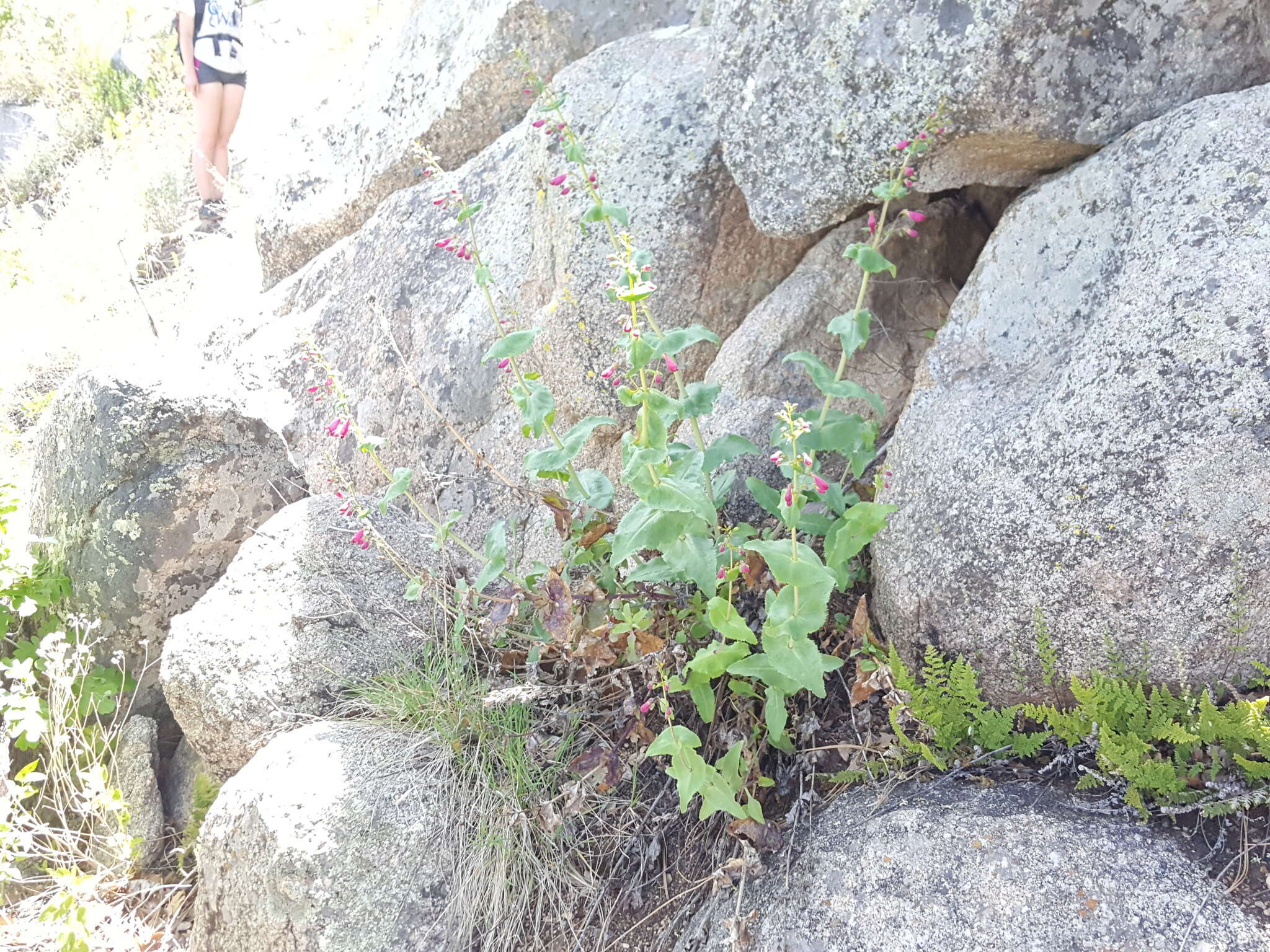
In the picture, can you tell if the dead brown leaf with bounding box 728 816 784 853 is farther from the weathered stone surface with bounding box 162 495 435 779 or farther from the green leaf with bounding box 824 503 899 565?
the weathered stone surface with bounding box 162 495 435 779

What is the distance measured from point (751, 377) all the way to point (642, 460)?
44.7 inches

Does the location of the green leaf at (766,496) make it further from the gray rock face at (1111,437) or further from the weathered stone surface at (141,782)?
the weathered stone surface at (141,782)

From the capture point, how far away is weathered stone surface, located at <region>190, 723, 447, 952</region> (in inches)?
105

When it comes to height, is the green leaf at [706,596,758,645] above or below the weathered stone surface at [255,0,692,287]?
below

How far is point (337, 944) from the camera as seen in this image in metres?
2.63

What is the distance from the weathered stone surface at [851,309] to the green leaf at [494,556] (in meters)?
0.77

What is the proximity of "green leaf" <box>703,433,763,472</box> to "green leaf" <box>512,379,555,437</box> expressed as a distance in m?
0.42

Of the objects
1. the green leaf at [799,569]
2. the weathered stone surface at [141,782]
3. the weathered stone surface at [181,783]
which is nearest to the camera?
the green leaf at [799,569]

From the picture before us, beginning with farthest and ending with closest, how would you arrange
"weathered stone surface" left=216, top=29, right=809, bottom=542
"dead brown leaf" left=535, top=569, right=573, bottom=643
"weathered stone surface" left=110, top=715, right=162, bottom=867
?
"weathered stone surface" left=110, top=715, right=162, bottom=867 < "weathered stone surface" left=216, top=29, right=809, bottom=542 < "dead brown leaf" left=535, top=569, right=573, bottom=643

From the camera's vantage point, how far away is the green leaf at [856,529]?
2.30 metres

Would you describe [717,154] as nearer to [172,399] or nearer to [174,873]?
[172,399]

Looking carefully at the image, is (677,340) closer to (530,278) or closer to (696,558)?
(696,558)

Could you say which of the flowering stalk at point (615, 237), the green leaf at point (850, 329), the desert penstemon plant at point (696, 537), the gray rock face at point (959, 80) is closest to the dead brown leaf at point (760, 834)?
the desert penstemon plant at point (696, 537)

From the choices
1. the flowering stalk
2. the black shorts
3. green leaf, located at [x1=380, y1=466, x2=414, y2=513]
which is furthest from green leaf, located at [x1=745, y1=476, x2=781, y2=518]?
the black shorts
